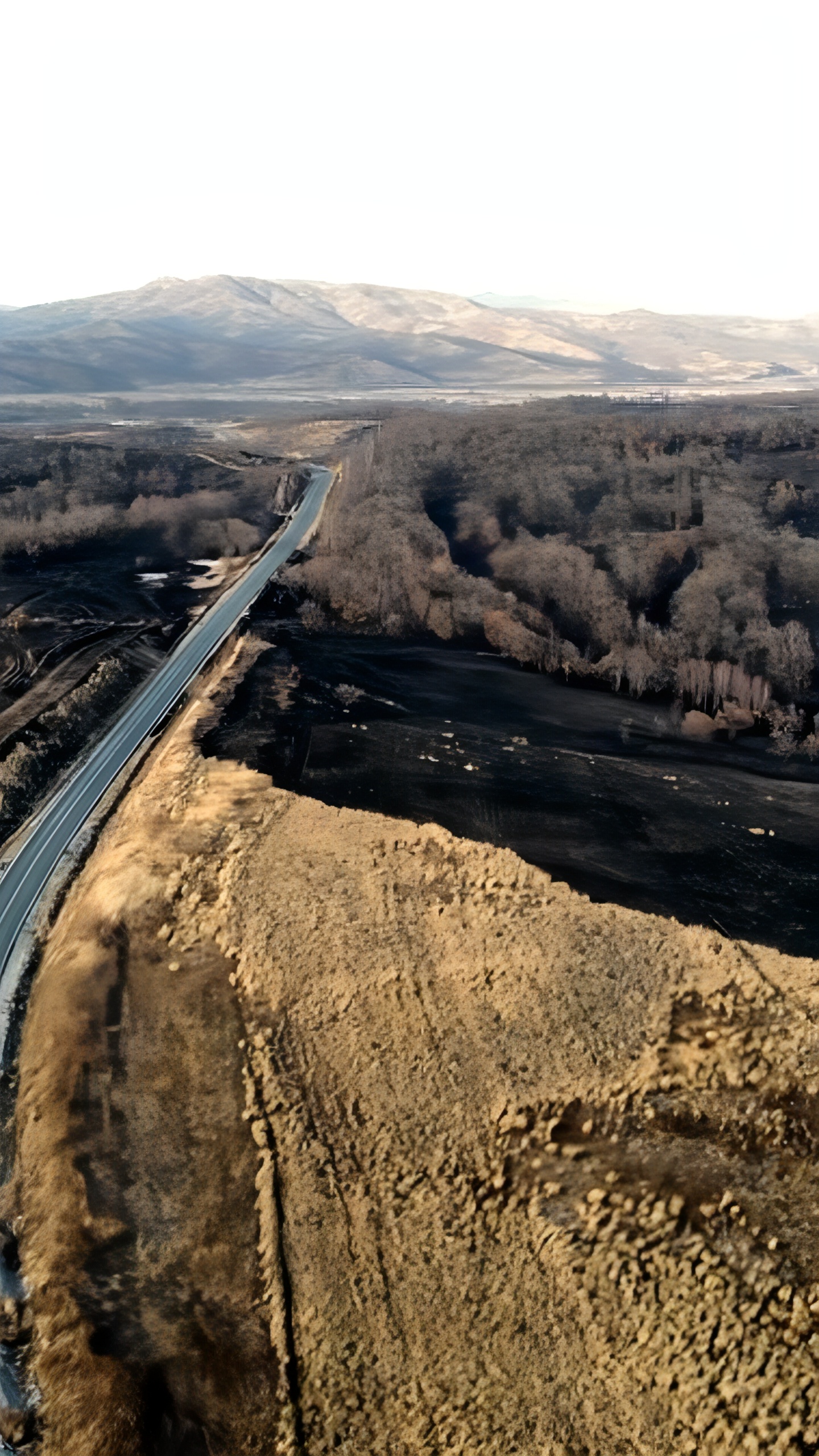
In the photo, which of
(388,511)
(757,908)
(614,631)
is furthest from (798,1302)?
(388,511)

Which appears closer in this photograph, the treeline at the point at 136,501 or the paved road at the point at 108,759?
the paved road at the point at 108,759

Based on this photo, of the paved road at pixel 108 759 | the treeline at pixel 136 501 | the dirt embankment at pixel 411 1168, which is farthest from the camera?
the treeline at pixel 136 501

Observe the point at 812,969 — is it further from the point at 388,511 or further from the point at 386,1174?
the point at 388,511

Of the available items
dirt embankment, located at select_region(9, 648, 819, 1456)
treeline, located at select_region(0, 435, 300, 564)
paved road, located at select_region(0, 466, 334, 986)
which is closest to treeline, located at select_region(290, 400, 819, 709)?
paved road, located at select_region(0, 466, 334, 986)

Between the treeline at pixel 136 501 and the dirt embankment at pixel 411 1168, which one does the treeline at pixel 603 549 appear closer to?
the treeline at pixel 136 501

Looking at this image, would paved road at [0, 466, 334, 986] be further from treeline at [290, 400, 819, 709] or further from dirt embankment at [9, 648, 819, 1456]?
treeline at [290, 400, 819, 709]

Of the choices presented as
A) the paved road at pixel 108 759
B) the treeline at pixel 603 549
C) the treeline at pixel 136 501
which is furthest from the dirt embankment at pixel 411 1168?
the treeline at pixel 136 501

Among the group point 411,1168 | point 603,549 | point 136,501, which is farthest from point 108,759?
point 136,501
